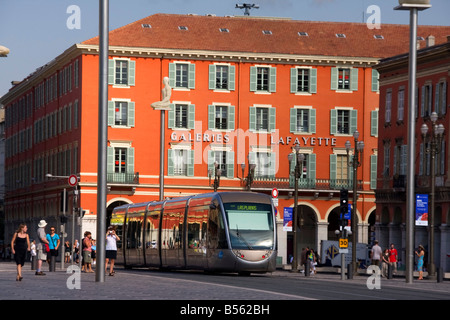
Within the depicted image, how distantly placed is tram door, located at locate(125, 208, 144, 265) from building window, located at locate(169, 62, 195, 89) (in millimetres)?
41356

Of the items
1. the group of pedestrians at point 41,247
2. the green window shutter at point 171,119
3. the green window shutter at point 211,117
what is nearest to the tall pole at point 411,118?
the group of pedestrians at point 41,247

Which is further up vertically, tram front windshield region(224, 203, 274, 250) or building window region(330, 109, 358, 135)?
building window region(330, 109, 358, 135)

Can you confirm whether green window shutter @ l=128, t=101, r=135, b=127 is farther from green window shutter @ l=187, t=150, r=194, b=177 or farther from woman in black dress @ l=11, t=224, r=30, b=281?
woman in black dress @ l=11, t=224, r=30, b=281

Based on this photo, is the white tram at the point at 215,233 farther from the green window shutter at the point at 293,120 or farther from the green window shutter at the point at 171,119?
the green window shutter at the point at 293,120

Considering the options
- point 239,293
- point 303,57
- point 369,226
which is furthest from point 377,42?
point 239,293

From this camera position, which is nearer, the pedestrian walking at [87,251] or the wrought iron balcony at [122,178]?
the pedestrian walking at [87,251]

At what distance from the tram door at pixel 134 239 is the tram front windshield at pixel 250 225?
12.2 metres

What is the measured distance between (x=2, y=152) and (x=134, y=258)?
335 ft

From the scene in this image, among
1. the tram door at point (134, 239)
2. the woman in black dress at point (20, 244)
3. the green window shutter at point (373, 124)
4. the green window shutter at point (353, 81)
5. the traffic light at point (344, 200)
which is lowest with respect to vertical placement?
A: the tram door at point (134, 239)

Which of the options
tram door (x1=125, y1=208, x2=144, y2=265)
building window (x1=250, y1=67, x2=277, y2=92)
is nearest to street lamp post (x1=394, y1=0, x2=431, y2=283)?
tram door (x1=125, y1=208, x2=144, y2=265)

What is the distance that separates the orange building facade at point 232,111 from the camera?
103 meters

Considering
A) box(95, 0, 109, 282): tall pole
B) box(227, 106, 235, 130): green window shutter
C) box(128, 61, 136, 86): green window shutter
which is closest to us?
box(95, 0, 109, 282): tall pole

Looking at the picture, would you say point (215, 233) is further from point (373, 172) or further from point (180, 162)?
point (373, 172)

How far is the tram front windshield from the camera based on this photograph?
1935 inches
